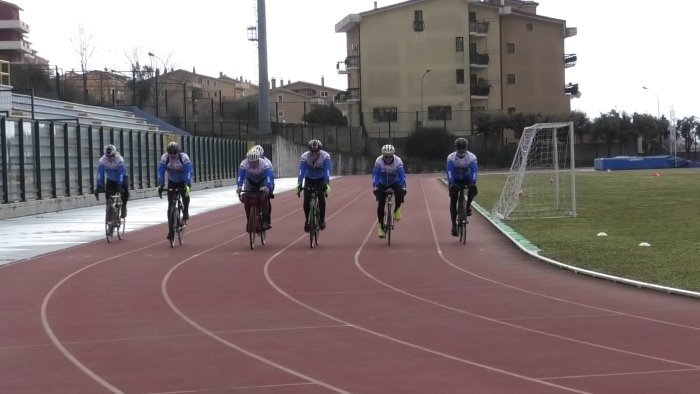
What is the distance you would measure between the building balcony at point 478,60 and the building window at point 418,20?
5.55 metres

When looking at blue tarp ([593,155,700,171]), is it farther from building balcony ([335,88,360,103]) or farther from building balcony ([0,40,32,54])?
building balcony ([0,40,32,54])

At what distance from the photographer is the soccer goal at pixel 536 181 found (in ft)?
76.8

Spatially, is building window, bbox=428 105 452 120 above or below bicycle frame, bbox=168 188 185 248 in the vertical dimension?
above

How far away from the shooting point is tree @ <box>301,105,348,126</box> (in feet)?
312

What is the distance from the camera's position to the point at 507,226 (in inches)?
795

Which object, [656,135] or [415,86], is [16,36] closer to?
[415,86]

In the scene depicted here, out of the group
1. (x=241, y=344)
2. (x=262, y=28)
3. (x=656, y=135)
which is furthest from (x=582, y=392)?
(x=656, y=135)

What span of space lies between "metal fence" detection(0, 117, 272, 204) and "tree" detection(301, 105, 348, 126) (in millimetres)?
49434

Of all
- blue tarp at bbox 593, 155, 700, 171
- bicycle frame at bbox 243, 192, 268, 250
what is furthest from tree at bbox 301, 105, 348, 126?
bicycle frame at bbox 243, 192, 268, 250

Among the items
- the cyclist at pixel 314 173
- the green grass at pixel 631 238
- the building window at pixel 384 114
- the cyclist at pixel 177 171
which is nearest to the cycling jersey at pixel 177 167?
the cyclist at pixel 177 171

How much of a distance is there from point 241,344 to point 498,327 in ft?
8.02

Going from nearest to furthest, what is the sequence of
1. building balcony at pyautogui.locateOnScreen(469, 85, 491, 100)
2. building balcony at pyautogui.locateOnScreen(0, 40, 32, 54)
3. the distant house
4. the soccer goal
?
the soccer goal, building balcony at pyautogui.locateOnScreen(469, 85, 491, 100), building balcony at pyautogui.locateOnScreen(0, 40, 32, 54), the distant house

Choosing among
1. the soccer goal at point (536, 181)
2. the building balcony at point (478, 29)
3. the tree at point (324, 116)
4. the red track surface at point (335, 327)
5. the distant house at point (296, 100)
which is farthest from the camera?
the distant house at point (296, 100)

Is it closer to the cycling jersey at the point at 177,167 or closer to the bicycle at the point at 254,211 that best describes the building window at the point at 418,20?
the cycling jersey at the point at 177,167
